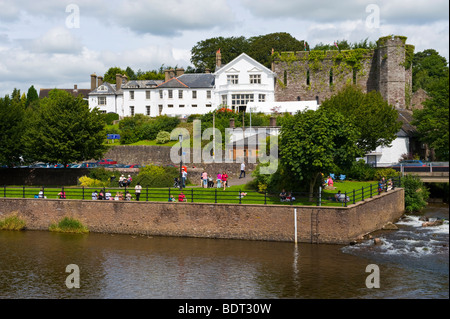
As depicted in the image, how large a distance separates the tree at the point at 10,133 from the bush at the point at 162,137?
1729 centimetres

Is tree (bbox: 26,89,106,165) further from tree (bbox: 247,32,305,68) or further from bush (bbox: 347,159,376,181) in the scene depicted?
tree (bbox: 247,32,305,68)

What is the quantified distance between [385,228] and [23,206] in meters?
24.4

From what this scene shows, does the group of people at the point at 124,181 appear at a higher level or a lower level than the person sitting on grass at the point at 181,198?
higher

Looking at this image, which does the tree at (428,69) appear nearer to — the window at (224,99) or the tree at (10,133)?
the window at (224,99)

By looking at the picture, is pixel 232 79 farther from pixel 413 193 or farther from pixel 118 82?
pixel 413 193

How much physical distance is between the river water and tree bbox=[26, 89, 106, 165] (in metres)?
14.6

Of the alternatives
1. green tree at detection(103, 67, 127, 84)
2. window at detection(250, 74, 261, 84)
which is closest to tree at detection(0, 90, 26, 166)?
window at detection(250, 74, 261, 84)

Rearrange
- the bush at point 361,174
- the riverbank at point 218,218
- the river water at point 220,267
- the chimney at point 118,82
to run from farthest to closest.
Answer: the chimney at point 118,82 < the bush at point 361,174 < the riverbank at point 218,218 < the river water at point 220,267

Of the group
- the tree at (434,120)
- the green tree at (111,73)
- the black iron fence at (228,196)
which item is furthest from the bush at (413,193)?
the green tree at (111,73)

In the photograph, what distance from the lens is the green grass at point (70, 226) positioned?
3406 centimetres

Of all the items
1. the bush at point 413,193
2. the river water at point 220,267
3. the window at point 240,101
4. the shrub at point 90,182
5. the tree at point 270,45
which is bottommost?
the river water at point 220,267

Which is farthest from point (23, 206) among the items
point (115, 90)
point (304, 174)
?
point (115, 90)

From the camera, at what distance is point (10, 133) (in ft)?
157

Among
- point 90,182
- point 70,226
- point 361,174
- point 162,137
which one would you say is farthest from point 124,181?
point 162,137
